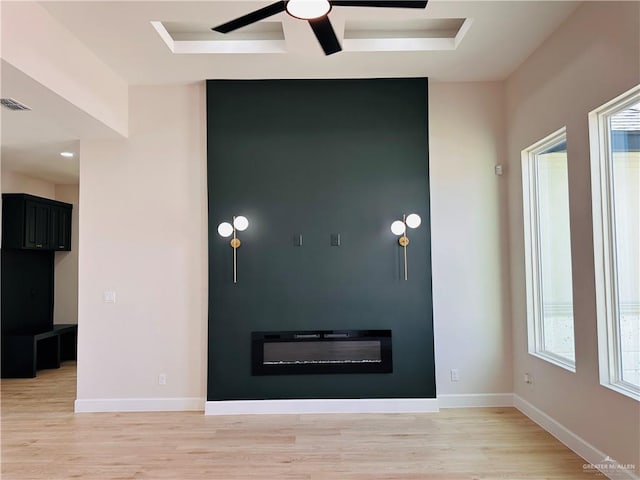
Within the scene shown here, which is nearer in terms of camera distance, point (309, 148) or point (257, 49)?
point (257, 49)

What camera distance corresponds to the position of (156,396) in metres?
4.29

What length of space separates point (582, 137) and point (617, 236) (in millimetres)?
741

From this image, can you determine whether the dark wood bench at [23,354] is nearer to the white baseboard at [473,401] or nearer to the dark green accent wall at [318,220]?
the dark green accent wall at [318,220]

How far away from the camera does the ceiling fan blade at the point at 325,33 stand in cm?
229

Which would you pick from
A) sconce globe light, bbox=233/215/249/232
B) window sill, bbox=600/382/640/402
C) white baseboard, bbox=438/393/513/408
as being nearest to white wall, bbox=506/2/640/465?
window sill, bbox=600/382/640/402

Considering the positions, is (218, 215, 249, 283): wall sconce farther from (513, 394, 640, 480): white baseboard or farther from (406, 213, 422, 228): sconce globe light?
(513, 394, 640, 480): white baseboard

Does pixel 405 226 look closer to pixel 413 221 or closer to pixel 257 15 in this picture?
pixel 413 221

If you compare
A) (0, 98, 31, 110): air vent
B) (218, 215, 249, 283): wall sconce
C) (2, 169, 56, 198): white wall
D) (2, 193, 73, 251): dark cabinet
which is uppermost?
(0, 98, 31, 110): air vent

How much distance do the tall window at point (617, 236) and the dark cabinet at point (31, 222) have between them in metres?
6.74

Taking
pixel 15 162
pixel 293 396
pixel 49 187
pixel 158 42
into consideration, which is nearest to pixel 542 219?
pixel 293 396

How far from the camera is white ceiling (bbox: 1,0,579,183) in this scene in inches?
123

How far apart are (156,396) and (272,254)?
5.97ft

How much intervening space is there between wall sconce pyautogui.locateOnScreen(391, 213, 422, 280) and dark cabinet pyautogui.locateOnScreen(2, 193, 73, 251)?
16.9 feet

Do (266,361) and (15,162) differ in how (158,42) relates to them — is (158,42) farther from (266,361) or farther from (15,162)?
(15,162)
